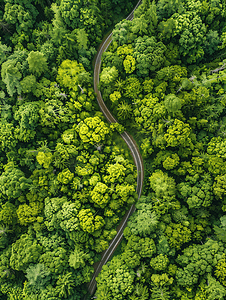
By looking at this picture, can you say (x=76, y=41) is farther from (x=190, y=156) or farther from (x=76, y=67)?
(x=190, y=156)

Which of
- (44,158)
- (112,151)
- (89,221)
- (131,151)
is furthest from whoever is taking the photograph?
(131,151)

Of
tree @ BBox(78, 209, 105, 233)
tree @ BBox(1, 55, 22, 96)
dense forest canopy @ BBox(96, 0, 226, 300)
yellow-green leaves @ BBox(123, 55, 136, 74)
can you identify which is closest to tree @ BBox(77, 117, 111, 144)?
dense forest canopy @ BBox(96, 0, 226, 300)

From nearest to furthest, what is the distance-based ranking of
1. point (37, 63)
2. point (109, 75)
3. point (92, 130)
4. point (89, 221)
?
point (89, 221)
point (37, 63)
point (92, 130)
point (109, 75)

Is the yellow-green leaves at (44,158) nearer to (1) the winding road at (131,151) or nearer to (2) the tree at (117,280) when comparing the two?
(1) the winding road at (131,151)

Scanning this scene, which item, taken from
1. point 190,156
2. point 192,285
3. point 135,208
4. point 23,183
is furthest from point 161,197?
point 23,183

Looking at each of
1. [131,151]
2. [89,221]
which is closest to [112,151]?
[131,151]

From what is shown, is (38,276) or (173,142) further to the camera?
(173,142)

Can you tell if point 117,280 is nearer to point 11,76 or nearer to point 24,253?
point 24,253

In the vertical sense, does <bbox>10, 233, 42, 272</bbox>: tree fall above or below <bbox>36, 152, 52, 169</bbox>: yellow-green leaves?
below

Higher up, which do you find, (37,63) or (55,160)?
(37,63)

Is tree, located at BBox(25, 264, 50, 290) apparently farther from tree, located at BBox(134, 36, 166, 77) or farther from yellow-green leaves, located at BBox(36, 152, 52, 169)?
tree, located at BBox(134, 36, 166, 77)
